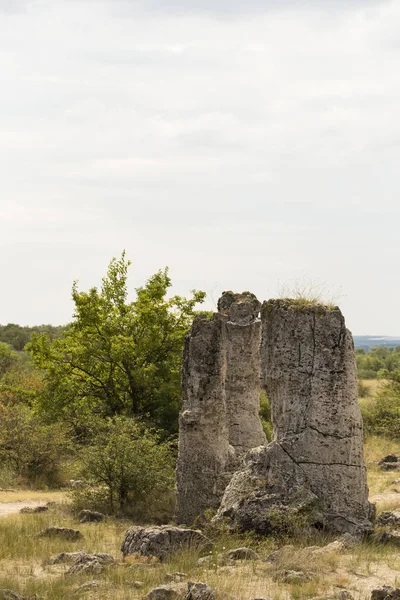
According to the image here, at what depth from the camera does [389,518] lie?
13.6 metres

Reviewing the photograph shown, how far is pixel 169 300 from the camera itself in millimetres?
25141

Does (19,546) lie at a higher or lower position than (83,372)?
lower

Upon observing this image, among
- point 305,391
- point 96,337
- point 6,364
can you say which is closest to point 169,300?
point 96,337

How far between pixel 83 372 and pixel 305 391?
13.0 meters

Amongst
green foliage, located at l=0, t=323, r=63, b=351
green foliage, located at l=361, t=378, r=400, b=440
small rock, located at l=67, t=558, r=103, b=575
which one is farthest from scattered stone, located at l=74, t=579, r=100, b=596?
green foliage, located at l=0, t=323, r=63, b=351

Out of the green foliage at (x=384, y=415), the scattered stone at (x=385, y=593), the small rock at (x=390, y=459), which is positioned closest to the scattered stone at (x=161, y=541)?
the scattered stone at (x=385, y=593)

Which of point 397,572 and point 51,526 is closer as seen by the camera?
point 397,572

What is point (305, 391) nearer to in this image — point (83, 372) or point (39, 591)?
point (39, 591)

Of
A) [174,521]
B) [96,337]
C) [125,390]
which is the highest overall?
[96,337]

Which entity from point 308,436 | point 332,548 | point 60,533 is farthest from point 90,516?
point 332,548

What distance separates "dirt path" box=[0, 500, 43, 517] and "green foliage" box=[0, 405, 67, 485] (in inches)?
136

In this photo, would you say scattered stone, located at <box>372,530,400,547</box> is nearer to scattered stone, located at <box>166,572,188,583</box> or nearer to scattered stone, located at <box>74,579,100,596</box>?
scattered stone, located at <box>166,572,188,583</box>

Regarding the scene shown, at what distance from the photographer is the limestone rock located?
1571cm

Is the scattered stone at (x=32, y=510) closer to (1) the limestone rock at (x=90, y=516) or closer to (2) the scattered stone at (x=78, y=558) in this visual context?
(1) the limestone rock at (x=90, y=516)
